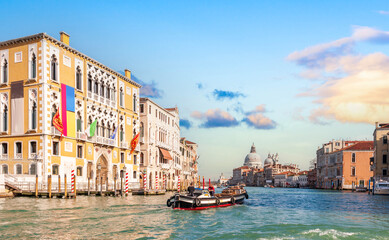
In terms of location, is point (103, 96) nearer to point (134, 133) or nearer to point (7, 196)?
point (134, 133)

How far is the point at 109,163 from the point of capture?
4084 centimetres

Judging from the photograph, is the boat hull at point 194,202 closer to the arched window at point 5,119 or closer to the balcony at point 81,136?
the balcony at point 81,136

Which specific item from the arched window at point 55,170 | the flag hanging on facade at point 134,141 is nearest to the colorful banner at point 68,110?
the arched window at point 55,170

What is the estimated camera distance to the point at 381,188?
172 feet

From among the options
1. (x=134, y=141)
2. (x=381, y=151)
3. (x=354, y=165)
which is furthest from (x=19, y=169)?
(x=354, y=165)

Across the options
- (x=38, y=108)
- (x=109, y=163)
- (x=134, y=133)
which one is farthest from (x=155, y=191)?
(x=38, y=108)

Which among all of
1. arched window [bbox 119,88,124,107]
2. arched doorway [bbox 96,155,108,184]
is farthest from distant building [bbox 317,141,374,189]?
arched doorway [bbox 96,155,108,184]

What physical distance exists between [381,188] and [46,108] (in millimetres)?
38898

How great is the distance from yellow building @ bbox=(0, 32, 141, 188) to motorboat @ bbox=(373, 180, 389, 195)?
3275 cm

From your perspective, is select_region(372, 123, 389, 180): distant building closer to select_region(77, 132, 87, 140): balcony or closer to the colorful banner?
select_region(77, 132, 87, 140): balcony

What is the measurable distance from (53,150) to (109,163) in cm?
860

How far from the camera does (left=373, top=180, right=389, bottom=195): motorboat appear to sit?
5183cm

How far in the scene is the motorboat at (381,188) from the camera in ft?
170

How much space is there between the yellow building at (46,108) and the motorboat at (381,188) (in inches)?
1289
